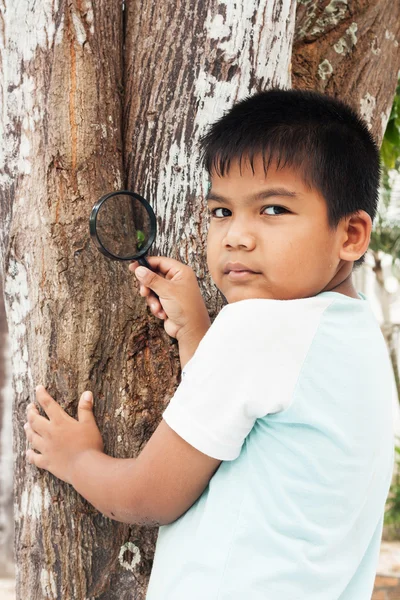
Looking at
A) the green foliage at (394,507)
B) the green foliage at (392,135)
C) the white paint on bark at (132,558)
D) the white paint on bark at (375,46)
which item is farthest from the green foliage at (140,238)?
the green foliage at (394,507)

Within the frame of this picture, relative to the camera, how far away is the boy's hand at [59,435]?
1871mm

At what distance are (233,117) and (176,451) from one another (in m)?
0.82

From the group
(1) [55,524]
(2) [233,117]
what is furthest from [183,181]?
(1) [55,524]

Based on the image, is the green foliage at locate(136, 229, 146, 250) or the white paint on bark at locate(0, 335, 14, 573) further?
the white paint on bark at locate(0, 335, 14, 573)

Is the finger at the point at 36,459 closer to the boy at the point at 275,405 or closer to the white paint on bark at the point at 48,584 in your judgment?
the boy at the point at 275,405

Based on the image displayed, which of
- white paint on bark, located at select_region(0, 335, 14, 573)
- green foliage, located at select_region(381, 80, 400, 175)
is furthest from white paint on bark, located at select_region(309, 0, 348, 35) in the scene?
white paint on bark, located at select_region(0, 335, 14, 573)

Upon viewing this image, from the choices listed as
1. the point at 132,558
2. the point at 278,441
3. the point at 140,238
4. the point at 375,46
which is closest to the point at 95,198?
the point at 140,238

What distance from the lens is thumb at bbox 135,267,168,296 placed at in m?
1.97

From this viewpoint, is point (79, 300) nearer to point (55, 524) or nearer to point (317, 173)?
point (55, 524)

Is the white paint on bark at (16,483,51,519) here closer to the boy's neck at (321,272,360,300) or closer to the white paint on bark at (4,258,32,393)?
the white paint on bark at (4,258,32,393)

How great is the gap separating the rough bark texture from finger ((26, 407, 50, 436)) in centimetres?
154

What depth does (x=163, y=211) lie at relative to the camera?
2074 mm

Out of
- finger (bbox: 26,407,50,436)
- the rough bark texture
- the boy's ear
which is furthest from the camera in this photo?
the rough bark texture

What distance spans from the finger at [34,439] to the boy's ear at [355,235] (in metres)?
0.88
